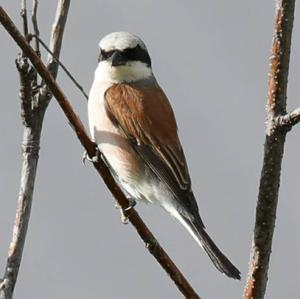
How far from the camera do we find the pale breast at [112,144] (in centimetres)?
283

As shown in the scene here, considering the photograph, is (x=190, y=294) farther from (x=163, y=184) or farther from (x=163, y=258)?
(x=163, y=184)

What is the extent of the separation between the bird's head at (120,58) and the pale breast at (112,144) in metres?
0.15

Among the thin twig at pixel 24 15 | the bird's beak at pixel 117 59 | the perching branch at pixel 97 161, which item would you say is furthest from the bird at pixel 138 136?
the thin twig at pixel 24 15

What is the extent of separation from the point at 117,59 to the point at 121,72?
7cm

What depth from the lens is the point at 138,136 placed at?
2.87 metres

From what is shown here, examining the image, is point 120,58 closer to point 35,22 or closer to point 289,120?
point 35,22

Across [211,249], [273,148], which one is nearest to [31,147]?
[211,249]

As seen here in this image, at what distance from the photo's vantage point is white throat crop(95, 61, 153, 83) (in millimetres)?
3172

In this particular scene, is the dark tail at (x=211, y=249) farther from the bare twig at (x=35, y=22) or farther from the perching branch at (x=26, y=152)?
the bare twig at (x=35, y=22)

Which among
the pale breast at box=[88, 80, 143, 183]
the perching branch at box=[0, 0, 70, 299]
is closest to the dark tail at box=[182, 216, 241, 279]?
the pale breast at box=[88, 80, 143, 183]

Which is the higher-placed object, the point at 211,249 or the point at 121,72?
the point at 121,72

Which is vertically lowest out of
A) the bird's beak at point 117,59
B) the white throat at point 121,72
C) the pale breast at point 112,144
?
the pale breast at point 112,144

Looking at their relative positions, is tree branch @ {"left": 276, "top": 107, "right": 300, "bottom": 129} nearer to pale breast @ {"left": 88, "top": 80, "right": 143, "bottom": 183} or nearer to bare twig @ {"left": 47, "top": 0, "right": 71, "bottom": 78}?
bare twig @ {"left": 47, "top": 0, "right": 71, "bottom": 78}

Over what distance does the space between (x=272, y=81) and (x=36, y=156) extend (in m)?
0.88
